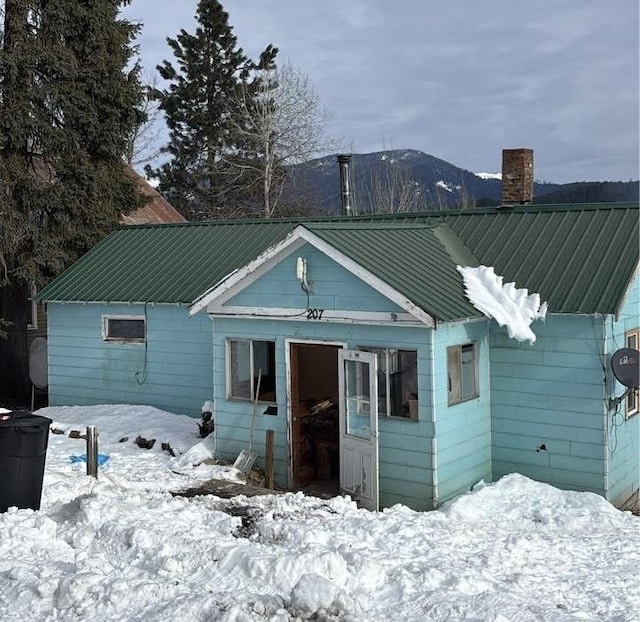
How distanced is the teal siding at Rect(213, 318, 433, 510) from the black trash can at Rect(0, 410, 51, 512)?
3.92 metres

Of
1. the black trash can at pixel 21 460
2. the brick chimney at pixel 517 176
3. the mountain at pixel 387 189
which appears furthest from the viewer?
the mountain at pixel 387 189

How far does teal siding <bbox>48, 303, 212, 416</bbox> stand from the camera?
15.9m

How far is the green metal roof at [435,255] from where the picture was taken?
11711 mm

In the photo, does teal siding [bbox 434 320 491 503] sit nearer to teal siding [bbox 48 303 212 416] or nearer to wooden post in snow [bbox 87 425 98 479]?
wooden post in snow [bbox 87 425 98 479]

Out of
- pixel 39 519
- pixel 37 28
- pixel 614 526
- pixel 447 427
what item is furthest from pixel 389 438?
pixel 37 28

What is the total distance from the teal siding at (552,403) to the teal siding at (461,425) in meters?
0.21

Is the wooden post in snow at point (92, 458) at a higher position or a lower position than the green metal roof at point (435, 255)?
lower

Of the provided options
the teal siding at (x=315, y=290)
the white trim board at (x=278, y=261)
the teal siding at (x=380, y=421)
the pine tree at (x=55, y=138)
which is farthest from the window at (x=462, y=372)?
the pine tree at (x=55, y=138)

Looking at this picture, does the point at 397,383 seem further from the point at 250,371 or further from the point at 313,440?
the point at 250,371

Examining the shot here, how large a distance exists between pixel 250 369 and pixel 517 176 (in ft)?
21.7

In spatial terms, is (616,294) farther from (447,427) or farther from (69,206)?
(69,206)

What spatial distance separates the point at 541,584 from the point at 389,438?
13.1 ft

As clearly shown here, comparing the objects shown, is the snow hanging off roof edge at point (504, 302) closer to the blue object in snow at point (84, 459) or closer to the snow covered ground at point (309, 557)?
the snow covered ground at point (309, 557)

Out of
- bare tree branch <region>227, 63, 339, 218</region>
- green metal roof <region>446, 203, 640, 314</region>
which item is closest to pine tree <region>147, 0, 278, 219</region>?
bare tree branch <region>227, 63, 339, 218</region>
